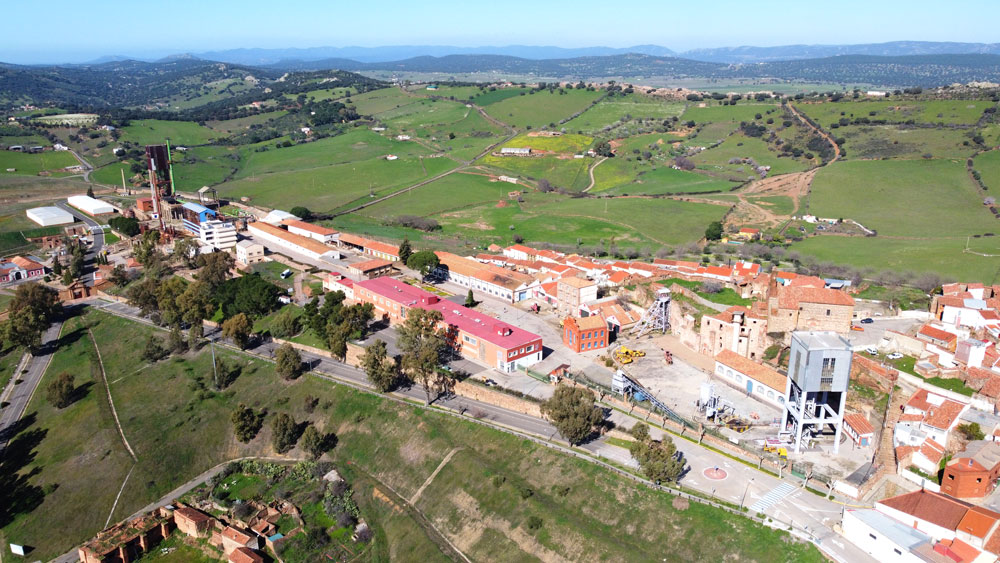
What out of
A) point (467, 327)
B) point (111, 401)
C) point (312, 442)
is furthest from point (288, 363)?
point (111, 401)

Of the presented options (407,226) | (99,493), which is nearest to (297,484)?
(99,493)

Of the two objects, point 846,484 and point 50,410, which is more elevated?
point 846,484

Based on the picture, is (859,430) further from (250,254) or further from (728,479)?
(250,254)

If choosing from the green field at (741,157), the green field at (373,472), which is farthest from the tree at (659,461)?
the green field at (741,157)

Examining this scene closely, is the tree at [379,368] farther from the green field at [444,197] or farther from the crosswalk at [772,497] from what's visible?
the green field at [444,197]

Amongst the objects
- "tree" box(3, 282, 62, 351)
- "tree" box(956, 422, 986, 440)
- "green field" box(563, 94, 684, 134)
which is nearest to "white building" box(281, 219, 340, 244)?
"tree" box(3, 282, 62, 351)

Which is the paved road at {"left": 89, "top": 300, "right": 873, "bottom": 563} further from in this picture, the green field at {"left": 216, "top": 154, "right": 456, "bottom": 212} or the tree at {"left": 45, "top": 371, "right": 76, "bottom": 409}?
the green field at {"left": 216, "top": 154, "right": 456, "bottom": 212}

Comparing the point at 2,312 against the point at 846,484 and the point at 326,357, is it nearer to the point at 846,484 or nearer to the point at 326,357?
the point at 326,357
